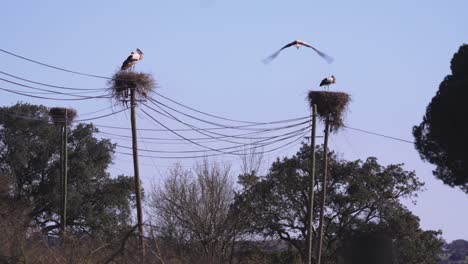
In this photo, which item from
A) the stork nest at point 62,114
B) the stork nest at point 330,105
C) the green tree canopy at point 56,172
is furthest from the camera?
the green tree canopy at point 56,172

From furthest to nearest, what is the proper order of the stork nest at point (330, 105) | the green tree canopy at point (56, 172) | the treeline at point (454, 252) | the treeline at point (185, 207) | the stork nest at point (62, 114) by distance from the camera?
the green tree canopy at point (56, 172)
the treeline at point (454, 252)
the stork nest at point (62, 114)
the stork nest at point (330, 105)
the treeline at point (185, 207)

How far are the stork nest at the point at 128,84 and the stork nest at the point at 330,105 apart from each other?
6347 millimetres

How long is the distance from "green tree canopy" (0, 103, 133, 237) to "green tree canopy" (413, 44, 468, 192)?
23.6 metres

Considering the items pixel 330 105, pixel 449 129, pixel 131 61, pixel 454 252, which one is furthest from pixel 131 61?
pixel 454 252

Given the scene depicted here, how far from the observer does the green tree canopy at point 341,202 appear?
40.1 m

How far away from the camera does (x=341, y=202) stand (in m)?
41.6

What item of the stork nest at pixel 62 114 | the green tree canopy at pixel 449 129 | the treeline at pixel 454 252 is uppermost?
the stork nest at pixel 62 114

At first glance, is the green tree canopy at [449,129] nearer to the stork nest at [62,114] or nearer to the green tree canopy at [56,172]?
the stork nest at [62,114]

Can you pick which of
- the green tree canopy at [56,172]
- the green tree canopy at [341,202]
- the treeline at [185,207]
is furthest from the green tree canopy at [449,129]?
the green tree canopy at [56,172]

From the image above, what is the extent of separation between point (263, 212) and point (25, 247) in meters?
20.6

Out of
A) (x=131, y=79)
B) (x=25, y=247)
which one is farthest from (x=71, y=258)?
(x=131, y=79)

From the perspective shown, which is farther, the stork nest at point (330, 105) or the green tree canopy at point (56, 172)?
the green tree canopy at point (56, 172)

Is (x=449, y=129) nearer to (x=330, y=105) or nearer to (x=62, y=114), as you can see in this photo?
(x=330, y=105)

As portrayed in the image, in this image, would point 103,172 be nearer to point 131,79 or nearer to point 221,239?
point 221,239
